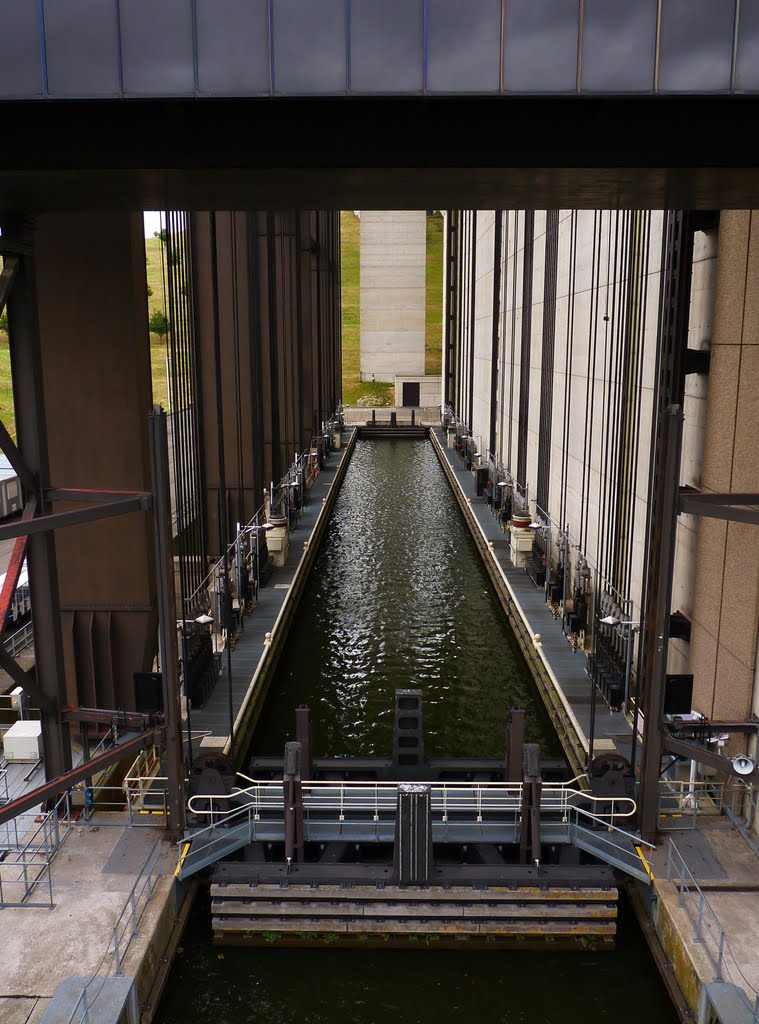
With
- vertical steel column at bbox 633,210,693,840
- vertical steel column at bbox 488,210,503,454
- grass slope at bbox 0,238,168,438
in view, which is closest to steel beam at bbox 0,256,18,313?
vertical steel column at bbox 633,210,693,840

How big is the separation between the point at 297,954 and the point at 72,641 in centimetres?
627

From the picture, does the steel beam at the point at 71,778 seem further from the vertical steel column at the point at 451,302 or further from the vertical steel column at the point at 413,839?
the vertical steel column at the point at 451,302

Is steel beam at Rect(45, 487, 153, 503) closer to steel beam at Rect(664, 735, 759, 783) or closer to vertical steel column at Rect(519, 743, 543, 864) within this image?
vertical steel column at Rect(519, 743, 543, 864)

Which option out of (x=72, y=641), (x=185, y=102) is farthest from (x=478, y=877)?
(x=185, y=102)

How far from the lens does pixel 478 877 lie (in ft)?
39.3

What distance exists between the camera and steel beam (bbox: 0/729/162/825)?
11.2 meters

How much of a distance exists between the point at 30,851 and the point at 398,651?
40.7 ft

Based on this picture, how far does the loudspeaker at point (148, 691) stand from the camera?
12.6 metres

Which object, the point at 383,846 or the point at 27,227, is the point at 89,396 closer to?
the point at 27,227

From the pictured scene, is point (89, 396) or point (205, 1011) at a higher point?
point (89, 396)

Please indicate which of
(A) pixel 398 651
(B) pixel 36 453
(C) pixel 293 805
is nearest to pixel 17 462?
(B) pixel 36 453

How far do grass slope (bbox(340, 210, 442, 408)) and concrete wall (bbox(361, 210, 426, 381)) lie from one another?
13.4 feet

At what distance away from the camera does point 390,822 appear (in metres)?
13.1

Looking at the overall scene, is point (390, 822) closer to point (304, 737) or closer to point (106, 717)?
point (304, 737)
